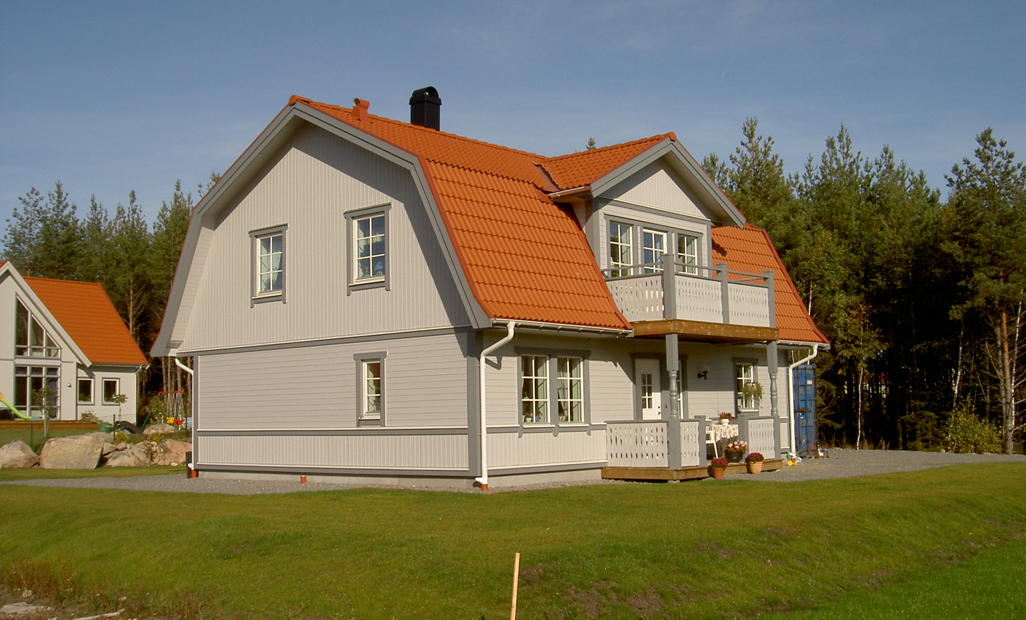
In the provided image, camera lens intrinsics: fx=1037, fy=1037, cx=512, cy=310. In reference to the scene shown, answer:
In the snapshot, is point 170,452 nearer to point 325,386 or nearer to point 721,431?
point 325,386

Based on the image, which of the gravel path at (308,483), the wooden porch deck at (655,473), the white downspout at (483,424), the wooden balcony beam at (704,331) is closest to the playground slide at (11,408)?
the gravel path at (308,483)

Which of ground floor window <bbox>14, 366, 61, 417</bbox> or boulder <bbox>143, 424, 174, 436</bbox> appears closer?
boulder <bbox>143, 424, 174, 436</bbox>

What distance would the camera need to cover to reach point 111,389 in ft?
144

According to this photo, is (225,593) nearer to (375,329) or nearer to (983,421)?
(375,329)

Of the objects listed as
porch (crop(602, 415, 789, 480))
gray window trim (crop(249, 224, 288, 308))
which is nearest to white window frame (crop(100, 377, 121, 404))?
gray window trim (crop(249, 224, 288, 308))

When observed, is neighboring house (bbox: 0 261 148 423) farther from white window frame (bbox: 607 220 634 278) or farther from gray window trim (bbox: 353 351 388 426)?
white window frame (bbox: 607 220 634 278)

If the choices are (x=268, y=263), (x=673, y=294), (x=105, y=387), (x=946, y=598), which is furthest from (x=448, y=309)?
(x=105, y=387)

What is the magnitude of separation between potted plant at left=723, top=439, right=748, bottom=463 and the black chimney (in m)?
9.53

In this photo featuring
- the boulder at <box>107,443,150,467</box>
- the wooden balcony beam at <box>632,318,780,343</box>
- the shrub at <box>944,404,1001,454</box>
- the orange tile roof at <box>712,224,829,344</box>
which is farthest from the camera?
the shrub at <box>944,404,1001,454</box>

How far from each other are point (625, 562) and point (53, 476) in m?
17.7

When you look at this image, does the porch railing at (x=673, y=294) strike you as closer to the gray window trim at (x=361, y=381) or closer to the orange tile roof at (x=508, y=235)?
the orange tile roof at (x=508, y=235)

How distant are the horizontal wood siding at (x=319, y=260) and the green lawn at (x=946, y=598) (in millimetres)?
8470

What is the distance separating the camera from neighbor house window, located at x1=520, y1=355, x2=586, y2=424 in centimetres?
1859

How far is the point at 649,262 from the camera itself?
21984 mm
